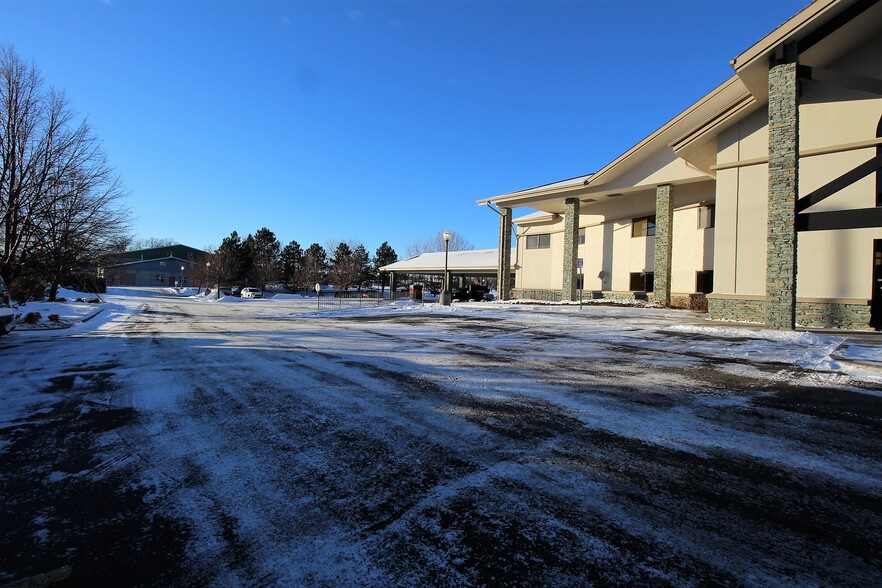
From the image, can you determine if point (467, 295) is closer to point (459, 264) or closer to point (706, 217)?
point (459, 264)

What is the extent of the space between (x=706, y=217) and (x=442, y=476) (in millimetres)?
26160

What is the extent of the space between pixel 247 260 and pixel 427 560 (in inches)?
2854

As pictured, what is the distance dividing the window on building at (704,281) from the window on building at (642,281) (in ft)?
8.70

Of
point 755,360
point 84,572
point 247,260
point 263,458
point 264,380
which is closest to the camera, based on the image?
point 84,572

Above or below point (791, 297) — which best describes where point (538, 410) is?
below

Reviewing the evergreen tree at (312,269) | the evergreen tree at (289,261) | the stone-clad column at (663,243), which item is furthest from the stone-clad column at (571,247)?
the evergreen tree at (289,261)

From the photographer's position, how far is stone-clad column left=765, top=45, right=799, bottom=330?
11555 millimetres

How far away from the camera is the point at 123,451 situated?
3502 millimetres

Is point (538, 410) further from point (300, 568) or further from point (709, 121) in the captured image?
point (709, 121)

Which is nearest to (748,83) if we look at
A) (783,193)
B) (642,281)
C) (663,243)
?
(783,193)

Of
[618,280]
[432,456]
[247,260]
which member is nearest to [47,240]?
[432,456]

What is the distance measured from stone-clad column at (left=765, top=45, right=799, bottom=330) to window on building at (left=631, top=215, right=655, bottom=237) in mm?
15768

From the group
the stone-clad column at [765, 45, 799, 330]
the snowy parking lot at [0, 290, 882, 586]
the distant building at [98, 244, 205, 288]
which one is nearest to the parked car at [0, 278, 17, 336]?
the snowy parking lot at [0, 290, 882, 586]

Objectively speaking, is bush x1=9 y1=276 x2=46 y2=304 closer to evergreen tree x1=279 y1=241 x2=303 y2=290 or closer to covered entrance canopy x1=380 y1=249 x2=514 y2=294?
covered entrance canopy x1=380 y1=249 x2=514 y2=294
